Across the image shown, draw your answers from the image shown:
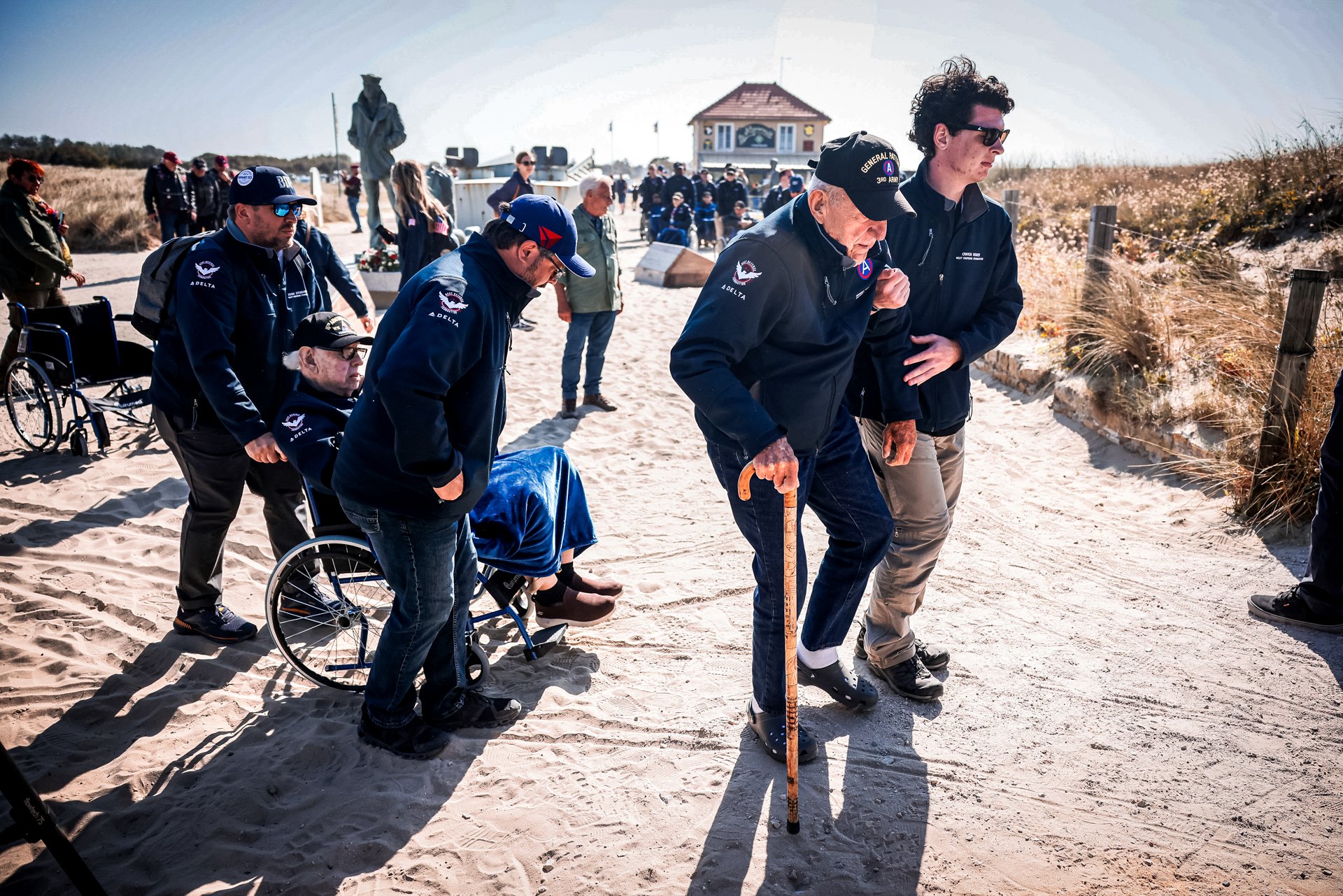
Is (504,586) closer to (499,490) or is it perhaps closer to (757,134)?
(499,490)

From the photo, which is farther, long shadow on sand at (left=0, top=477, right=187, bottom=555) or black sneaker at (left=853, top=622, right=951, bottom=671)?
long shadow on sand at (left=0, top=477, right=187, bottom=555)

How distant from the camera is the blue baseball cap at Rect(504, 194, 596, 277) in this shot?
2.70m

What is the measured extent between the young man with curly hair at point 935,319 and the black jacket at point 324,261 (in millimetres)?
2989

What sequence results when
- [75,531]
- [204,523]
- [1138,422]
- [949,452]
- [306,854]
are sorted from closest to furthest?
1. [306,854]
2. [949,452]
3. [204,523]
4. [75,531]
5. [1138,422]

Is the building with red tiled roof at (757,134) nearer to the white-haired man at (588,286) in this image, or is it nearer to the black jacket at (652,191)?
the black jacket at (652,191)

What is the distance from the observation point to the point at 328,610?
3.88m

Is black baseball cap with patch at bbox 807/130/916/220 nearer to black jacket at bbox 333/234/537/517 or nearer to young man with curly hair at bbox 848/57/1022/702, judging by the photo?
young man with curly hair at bbox 848/57/1022/702

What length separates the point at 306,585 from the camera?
3.94 meters

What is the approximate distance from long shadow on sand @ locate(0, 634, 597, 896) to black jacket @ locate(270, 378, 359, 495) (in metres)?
1.07

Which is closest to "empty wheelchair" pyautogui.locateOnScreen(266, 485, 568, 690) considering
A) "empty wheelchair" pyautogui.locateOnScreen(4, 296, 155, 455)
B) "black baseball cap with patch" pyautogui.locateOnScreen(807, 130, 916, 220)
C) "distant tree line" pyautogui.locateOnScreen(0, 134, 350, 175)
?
"black baseball cap with patch" pyautogui.locateOnScreen(807, 130, 916, 220)

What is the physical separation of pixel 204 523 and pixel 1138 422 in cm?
638

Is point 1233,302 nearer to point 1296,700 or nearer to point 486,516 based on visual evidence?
point 1296,700

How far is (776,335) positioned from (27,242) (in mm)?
7629

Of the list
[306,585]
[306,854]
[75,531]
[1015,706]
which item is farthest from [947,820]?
[75,531]
